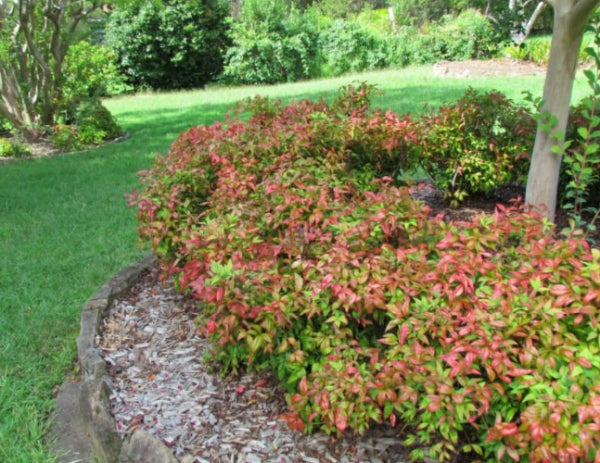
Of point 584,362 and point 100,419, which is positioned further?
point 100,419

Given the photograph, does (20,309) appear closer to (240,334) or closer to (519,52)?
(240,334)

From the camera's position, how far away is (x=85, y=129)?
371 inches

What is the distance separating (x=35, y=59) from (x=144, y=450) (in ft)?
30.0

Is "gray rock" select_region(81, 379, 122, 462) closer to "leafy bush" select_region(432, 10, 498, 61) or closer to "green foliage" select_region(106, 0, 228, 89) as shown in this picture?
"green foliage" select_region(106, 0, 228, 89)

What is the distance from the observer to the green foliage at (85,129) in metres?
9.12

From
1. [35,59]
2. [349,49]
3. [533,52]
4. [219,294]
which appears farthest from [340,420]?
[349,49]

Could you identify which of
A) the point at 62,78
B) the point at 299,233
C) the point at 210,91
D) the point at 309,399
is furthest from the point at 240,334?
the point at 210,91

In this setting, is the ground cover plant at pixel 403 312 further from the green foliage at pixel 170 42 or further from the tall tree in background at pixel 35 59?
the green foliage at pixel 170 42

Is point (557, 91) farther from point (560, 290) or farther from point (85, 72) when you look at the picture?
point (85, 72)

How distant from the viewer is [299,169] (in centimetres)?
316

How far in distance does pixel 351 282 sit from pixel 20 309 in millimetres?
2771

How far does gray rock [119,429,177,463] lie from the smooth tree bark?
2141 mm

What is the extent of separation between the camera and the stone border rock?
2256 mm

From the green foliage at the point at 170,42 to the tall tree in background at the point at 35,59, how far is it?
6.66 metres
